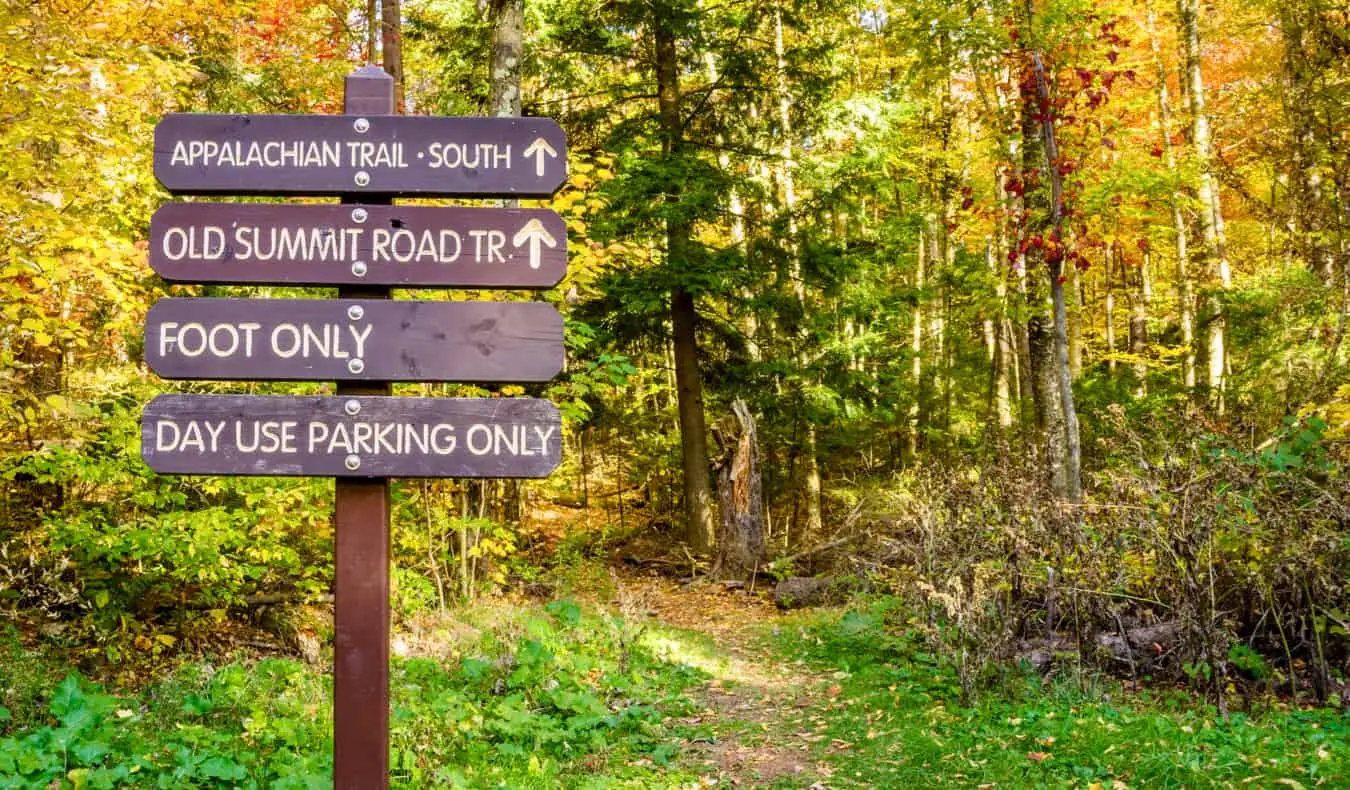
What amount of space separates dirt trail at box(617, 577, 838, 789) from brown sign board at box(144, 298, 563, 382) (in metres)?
2.89

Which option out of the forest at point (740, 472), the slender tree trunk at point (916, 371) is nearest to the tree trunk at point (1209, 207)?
the forest at point (740, 472)

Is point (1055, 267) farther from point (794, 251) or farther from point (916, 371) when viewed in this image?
point (916, 371)

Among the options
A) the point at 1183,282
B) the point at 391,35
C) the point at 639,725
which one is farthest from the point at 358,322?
the point at 1183,282

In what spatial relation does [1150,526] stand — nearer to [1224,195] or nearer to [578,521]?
[578,521]

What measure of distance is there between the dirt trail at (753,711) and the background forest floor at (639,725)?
0.08 feet

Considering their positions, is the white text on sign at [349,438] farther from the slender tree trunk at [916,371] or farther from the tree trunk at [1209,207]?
the tree trunk at [1209,207]

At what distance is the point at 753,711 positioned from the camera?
6.19 metres

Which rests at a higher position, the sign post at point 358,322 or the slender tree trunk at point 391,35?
the slender tree trunk at point 391,35

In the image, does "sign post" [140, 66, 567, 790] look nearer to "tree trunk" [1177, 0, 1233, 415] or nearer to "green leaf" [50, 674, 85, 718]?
"green leaf" [50, 674, 85, 718]

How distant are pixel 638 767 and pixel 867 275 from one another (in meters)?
10.7

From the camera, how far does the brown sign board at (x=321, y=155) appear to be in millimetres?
3246

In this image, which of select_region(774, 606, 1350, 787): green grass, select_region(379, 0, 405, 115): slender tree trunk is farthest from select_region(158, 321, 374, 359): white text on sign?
select_region(379, 0, 405, 115): slender tree trunk

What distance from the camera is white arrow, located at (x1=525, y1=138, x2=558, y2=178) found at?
3.31 metres

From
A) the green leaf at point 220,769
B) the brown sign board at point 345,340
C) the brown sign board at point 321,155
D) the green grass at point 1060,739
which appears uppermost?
the brown sign board at point 321,155
